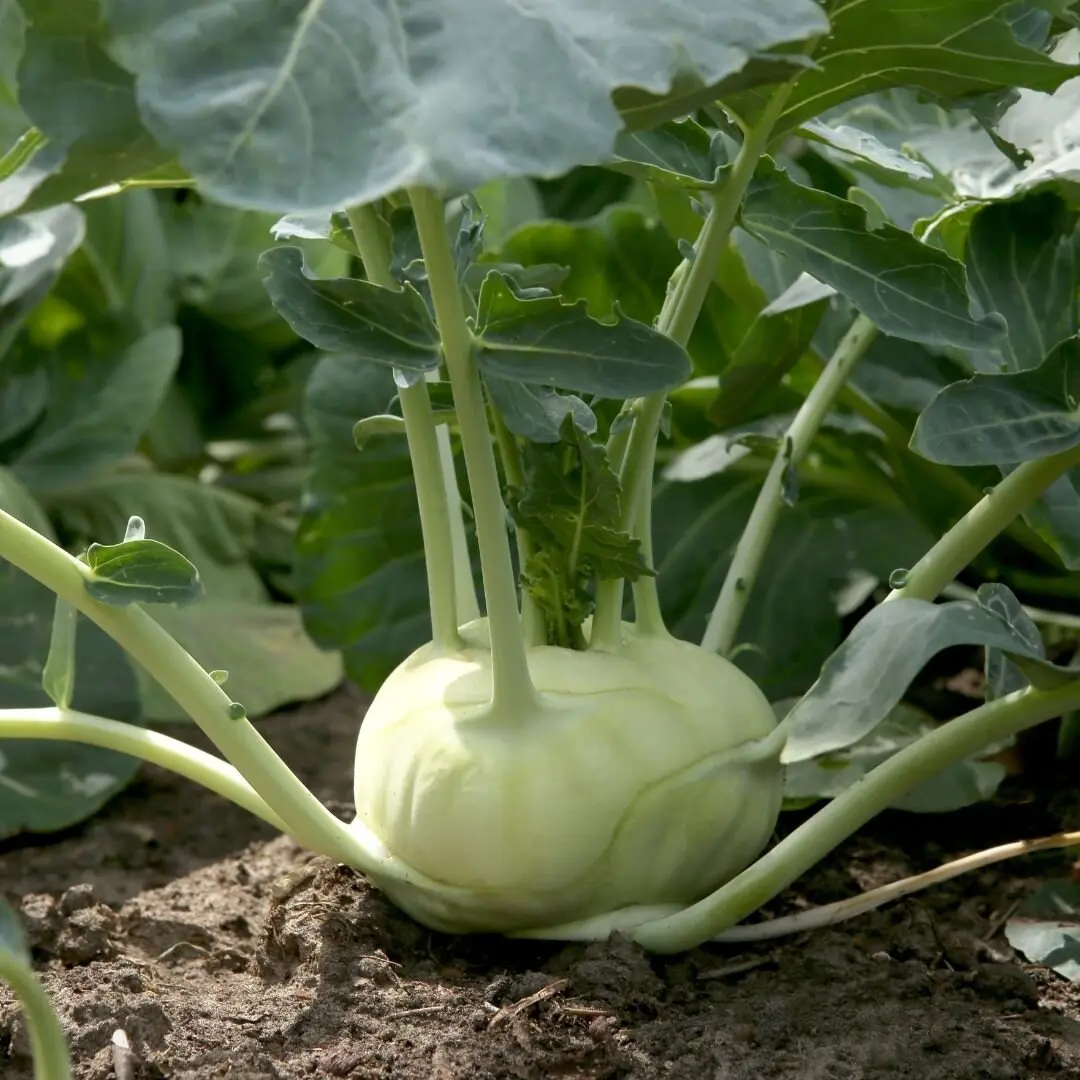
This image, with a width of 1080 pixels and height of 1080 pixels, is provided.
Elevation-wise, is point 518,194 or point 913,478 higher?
point 518,194

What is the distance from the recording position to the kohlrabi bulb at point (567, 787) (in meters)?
0.69

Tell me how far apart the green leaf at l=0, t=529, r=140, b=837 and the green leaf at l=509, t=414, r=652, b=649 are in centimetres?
47

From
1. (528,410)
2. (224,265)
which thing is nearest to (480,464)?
(528,410)

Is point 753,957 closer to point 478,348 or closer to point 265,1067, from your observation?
point 265,1067

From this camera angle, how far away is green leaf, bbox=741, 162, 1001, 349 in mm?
657

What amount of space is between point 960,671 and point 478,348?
33.3 inches

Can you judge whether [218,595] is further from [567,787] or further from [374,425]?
[567,787]

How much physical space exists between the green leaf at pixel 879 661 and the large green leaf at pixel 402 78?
284 mm

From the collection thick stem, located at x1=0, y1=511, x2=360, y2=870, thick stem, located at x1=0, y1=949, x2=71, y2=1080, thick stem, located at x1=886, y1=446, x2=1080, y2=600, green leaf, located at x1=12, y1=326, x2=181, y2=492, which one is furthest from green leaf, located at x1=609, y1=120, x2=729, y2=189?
green leaf, located at x1=12, y1=326, x2=181, y2=492

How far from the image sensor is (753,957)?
2.49 feet

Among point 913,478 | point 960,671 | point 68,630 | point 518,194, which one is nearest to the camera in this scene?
point 68,630

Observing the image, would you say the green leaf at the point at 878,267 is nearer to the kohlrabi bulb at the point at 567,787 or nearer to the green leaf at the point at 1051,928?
the kohlrabi bulb at the point at 567,787

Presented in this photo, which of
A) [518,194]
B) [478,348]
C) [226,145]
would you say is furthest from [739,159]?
[518,194]

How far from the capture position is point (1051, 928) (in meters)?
0.80
